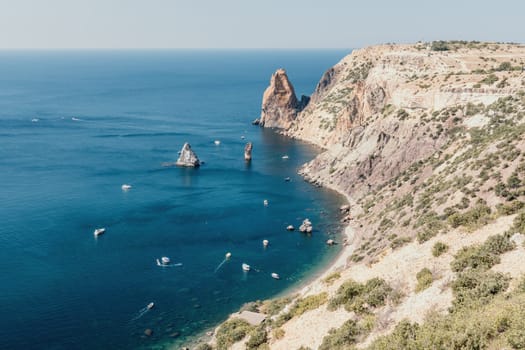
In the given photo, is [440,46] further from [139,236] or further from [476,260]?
[476,260]

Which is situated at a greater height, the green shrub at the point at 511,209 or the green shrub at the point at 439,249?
the green shrub at the point at 511,209

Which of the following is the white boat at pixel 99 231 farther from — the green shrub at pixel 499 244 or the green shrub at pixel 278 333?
the green shrub at pixel 499 244

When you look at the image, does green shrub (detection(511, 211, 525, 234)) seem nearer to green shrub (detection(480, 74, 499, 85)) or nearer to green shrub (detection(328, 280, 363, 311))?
green shrub (detection(328, 280, 363, 311))

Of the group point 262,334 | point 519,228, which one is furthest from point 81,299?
point 519,228

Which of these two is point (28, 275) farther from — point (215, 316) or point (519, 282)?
point (519, 282)

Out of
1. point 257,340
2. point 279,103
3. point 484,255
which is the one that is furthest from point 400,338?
point 279,103

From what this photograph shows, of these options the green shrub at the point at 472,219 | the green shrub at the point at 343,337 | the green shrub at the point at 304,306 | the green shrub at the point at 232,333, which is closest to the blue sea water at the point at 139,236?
the green shrub at the point at 232,333
